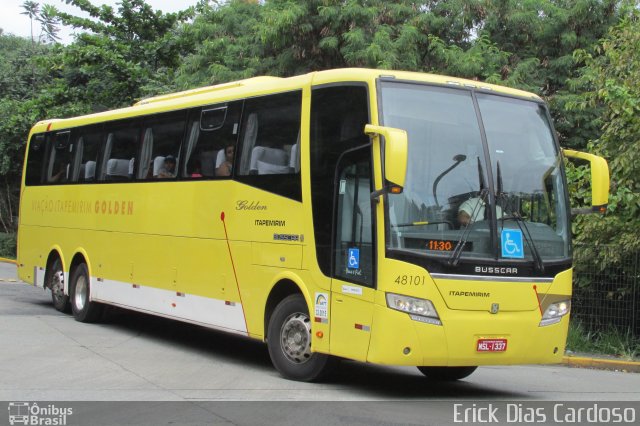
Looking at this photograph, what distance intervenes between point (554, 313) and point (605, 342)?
5.14 metres

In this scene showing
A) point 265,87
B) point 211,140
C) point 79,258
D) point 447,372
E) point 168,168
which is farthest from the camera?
point 79,258

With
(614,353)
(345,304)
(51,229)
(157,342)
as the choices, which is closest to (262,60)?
(51,229)

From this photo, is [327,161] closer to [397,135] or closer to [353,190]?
[353,190]

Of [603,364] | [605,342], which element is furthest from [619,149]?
[603,364]

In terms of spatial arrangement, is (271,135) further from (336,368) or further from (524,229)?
(524,229)

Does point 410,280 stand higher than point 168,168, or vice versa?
point 168,168

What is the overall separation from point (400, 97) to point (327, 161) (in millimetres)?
1081

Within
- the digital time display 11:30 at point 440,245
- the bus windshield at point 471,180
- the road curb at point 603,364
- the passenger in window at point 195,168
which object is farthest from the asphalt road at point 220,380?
the passenger in window at point 195,168

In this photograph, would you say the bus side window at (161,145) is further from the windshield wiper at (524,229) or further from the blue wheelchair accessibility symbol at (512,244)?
the blue wheelchair accessibility symbol at (512,244)

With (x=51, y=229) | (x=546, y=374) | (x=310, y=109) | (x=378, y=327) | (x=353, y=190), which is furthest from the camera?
(x=51, y=229)

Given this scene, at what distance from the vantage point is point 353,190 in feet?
28.3

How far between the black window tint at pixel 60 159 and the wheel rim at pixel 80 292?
1936mm

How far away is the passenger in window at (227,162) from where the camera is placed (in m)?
10.7

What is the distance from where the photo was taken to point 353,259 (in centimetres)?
852
